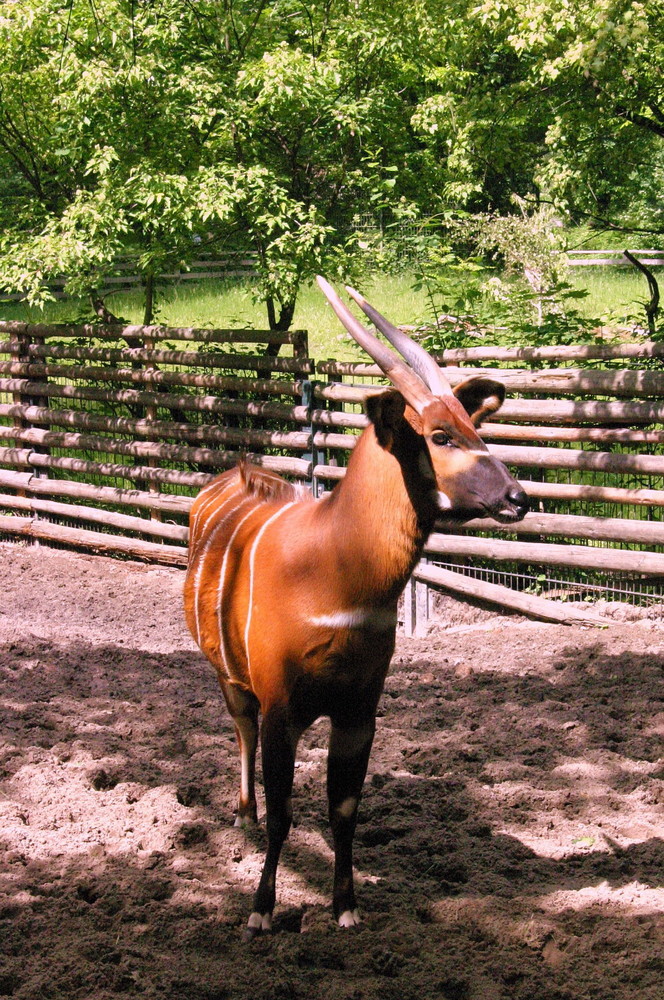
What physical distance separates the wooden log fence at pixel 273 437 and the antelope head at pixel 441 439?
11.0ft

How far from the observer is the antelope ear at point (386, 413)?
312 cm

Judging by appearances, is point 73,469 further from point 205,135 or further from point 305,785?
point 305,785

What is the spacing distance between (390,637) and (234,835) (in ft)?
4.56

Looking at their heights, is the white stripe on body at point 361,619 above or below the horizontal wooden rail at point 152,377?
below

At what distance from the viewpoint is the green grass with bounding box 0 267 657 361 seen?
46.1 feet

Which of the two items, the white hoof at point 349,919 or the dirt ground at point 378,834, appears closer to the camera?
the dirt ground at point 378,834

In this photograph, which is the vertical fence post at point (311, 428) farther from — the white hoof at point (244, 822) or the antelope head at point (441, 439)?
the antelope head at point (441, 439)

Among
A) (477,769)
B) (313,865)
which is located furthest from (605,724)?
(313,865)

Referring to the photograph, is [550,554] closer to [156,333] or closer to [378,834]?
[378,834]

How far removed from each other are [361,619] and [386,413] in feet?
2.10

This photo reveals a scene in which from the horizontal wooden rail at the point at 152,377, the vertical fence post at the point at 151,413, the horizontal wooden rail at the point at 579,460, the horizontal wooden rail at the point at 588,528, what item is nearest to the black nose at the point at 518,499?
the horizontal wooden rail at the point at 588,528

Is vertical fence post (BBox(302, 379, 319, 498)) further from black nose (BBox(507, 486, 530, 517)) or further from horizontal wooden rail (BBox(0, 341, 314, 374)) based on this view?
black nose (BBox(507, 486, 530, 517))

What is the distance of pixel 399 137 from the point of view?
349 inches

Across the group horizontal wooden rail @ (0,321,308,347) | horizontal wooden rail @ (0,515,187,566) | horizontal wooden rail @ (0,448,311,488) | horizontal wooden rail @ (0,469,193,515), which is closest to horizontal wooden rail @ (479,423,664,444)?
horizontal wooden rail @ (0,448,311,488)
